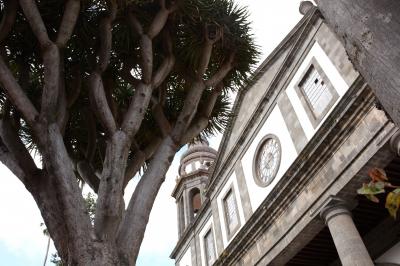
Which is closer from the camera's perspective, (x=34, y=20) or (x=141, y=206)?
(x=141, y=206)

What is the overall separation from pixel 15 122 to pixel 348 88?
7.09 m

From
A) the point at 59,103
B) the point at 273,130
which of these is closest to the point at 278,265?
the point at 273,130

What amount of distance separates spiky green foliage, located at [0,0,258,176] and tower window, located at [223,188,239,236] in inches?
289

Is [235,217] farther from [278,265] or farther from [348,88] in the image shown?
[348,88]

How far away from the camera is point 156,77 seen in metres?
5.45

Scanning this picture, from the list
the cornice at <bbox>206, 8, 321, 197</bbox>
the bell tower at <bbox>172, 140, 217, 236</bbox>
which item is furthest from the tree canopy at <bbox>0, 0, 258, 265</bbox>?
the bell tower at <bbox>172, 140, 217, 236</bbox>

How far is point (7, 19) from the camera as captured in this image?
16.8ft

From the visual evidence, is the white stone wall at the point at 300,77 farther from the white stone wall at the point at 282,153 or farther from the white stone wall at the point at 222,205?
the white stone wall at the point at 222,205

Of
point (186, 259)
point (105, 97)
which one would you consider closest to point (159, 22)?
point (105, 97)

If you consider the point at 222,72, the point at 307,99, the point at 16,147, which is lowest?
the point at 16,147

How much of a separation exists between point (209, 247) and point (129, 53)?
39.3 ft

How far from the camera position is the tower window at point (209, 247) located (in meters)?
16.3

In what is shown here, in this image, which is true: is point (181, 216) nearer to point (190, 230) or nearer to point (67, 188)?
point (190, 230)

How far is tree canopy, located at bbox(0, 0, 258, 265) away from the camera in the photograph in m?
3.70
